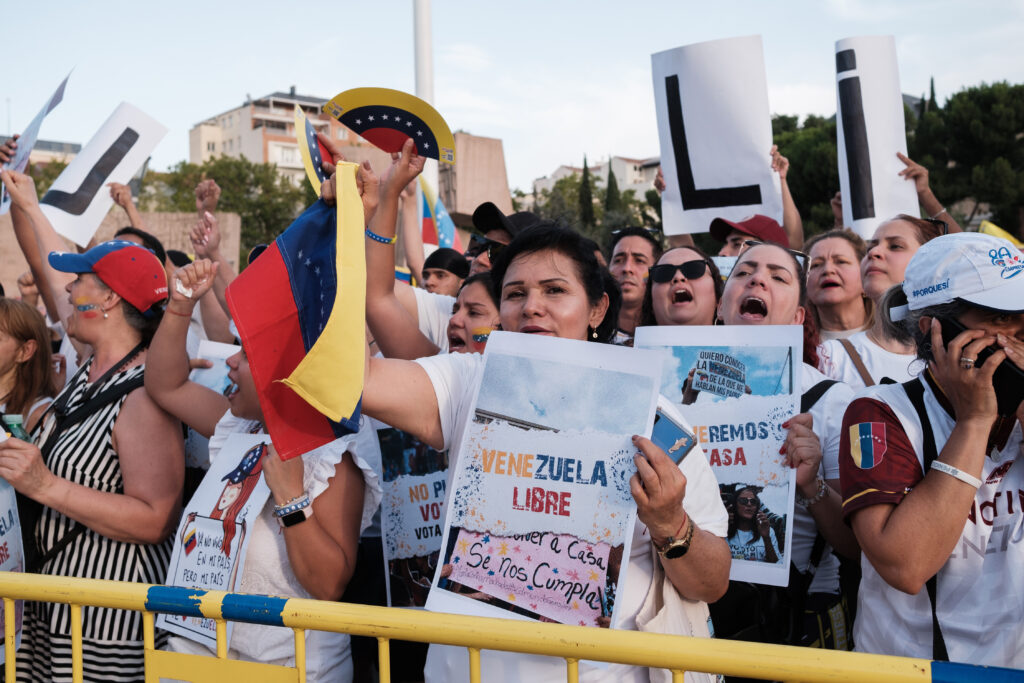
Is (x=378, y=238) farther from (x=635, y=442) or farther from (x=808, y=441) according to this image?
(x=808, y=441)

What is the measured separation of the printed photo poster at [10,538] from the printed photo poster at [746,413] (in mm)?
2217

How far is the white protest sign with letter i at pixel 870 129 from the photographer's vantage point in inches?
191

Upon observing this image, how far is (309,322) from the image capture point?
1938 mm

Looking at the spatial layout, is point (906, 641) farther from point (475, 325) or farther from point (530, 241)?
point (475, 325)

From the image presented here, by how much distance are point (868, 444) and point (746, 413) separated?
0.67 m

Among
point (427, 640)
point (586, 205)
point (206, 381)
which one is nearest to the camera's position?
point (427, 640)

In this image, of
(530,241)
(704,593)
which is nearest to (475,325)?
(530,241)

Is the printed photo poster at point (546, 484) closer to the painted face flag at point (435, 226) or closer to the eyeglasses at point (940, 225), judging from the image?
the eyeglasses at point (940, 225)

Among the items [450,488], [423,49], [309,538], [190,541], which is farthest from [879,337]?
[423,49]

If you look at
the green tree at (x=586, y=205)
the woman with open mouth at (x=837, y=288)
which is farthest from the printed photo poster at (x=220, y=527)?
the green tree at (x=586, y=205)

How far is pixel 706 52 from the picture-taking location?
4973 millimetres

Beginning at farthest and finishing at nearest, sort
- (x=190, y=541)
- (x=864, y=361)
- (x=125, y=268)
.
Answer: (x=864, y=361) < (x=125, y=268) < (x=190, y=541)

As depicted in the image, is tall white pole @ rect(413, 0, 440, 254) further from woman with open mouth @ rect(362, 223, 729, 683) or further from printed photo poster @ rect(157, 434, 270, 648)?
woman with open mouth @ rect(362, 223, 729, 683)

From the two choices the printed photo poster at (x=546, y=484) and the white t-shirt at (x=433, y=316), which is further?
the white t-shirt at (x=433, y=316)
